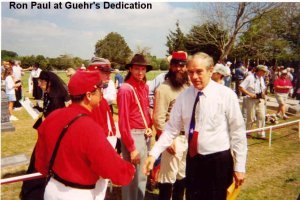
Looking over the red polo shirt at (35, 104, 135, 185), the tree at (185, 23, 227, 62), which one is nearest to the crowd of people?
the red polo shirt at (35, 104, 135, 185)

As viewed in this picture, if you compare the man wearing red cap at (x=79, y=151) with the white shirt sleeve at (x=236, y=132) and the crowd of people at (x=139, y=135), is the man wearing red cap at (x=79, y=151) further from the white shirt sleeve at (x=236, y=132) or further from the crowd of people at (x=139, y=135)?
the white shirt sleeve at (x=236, y=132)

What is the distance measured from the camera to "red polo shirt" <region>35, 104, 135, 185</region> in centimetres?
203

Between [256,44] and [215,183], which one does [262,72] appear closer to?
[215,183]

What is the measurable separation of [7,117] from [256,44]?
22.3 metres

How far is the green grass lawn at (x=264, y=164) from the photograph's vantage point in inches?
190

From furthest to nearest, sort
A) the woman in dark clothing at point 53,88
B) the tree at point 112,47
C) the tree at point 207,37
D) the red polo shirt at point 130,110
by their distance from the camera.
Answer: the tree at point 112,47
the tree at point 207,37
the woman in dark clothing at point 53,88
the red polo shirt at point 130,110

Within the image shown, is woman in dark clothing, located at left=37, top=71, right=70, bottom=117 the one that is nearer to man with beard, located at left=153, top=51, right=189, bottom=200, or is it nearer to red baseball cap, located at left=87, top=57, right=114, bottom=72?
red baseball cap, located at left=87, top=57, right=114, bottom=72

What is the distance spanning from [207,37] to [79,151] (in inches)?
1121

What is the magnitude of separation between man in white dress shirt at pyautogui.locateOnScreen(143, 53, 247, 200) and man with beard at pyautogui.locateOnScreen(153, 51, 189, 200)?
69 cm

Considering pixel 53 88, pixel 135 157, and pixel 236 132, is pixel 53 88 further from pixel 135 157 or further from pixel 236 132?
pixel 236 132

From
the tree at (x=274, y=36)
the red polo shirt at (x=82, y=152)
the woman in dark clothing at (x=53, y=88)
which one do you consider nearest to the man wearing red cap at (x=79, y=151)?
the red polo shirt at (x=82, y=152)

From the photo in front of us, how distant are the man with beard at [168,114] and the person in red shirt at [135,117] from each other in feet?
0.55

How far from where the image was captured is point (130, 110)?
3.49 m

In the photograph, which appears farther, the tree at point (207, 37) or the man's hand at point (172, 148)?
the tree at point (207, 37)
